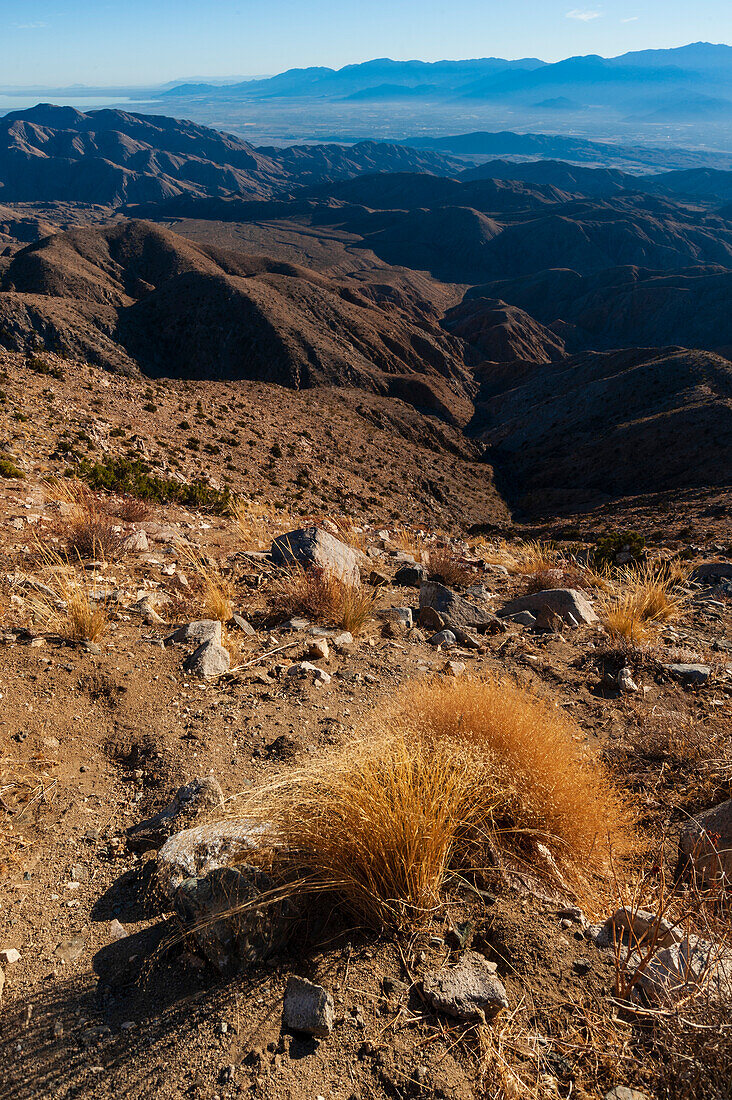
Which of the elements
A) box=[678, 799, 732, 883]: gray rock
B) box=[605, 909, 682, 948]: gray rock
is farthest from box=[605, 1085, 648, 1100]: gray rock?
box=[678, 799, 732, 883]: gray rock

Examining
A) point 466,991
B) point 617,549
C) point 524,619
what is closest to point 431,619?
point 524,619

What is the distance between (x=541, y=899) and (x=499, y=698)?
0.99 meters

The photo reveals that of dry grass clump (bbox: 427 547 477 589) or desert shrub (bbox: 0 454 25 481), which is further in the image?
desert shrub (bbox: 0 454 25 481)

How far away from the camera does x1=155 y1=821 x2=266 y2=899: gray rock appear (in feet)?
7.80

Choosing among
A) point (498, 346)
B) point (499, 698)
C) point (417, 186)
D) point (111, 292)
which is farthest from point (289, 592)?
point (417, 186)

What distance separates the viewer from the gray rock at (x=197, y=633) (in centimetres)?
473

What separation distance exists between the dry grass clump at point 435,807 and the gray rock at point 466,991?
0.78 feet

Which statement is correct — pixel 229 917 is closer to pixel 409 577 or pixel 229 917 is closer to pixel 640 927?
pixel 640 927

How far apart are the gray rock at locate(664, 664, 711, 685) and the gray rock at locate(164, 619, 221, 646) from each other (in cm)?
388

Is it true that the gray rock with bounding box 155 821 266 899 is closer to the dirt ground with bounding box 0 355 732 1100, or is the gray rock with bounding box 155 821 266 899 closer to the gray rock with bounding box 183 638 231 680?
the dirt ground with bounding box 0 355 732 1100

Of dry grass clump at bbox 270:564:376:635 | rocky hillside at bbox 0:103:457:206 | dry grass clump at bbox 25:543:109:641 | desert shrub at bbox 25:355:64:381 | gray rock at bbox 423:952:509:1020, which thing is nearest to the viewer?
gray rock at bbox 423:952:509:1020

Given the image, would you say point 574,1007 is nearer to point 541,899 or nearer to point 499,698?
point 541,899

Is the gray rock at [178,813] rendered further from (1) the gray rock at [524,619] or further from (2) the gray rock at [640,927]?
(1) the gray rock at [524,619]

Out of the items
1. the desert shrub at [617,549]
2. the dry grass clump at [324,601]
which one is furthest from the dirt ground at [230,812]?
the desert shrub at [617,549]
